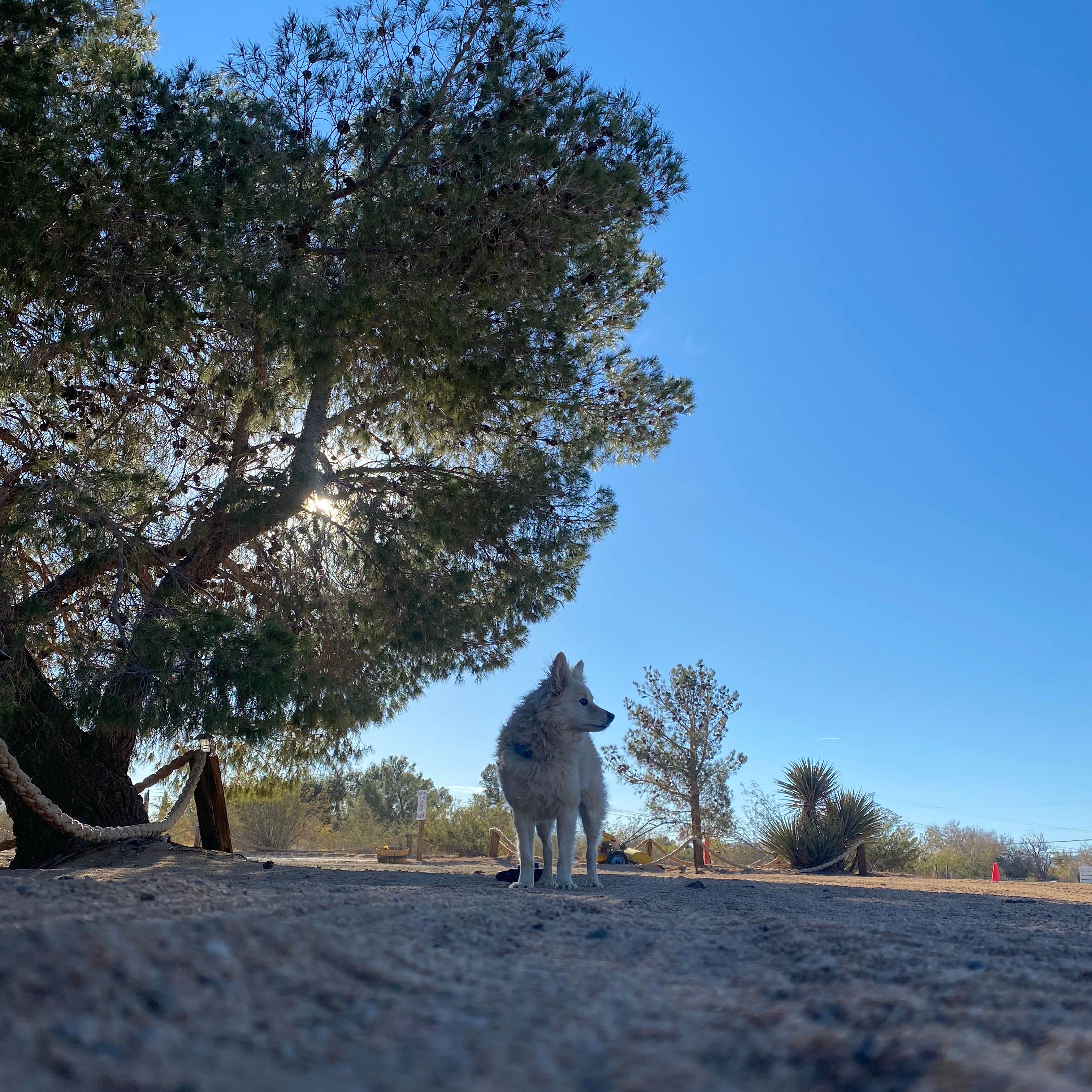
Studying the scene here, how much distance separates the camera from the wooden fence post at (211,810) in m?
10.4

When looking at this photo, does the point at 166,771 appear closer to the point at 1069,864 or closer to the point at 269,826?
the point at 269,826

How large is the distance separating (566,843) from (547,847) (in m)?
0.65

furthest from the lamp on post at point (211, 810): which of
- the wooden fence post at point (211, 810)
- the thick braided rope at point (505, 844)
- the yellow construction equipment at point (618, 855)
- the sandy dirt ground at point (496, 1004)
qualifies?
the sandy dirt ground at point (496, 1004)

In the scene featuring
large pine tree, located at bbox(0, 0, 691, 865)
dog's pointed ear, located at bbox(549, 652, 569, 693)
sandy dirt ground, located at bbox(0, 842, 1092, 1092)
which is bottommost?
sandy dirt ground, located at bbox(0, 842, 1092, 1092)

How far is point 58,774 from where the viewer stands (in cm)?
923

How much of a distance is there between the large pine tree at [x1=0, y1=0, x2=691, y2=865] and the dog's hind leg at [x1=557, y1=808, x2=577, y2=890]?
118 inches

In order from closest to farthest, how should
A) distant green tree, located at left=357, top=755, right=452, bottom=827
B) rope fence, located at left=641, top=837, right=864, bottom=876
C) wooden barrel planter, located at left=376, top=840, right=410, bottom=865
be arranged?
rope fence, located at left=641, top=837, right=864, bottom=876, wooden barrel planter, located at left=376, top=840, right=410, bottom=865, distant green tree, located at left=357, top=755, right=452, bottom=827

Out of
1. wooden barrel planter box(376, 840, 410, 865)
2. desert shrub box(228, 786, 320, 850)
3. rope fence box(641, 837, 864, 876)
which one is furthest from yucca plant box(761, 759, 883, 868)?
desert shrub box(228, 786, 320, 850)

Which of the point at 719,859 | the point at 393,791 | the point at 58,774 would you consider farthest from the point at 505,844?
the point at 393,791

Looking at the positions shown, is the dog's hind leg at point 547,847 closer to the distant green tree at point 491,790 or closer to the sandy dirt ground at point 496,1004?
the sandy dirt ground at point 496,1004

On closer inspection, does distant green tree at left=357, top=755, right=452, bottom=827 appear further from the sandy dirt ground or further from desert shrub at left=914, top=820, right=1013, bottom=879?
the sandy dirt ground

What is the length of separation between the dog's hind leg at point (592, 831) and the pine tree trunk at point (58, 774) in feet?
16.1

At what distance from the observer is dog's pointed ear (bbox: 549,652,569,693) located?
6.64 m

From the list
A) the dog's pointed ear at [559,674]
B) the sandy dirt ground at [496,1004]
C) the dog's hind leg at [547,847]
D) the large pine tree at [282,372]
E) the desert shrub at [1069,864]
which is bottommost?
the desert shrub at [1069,864]
